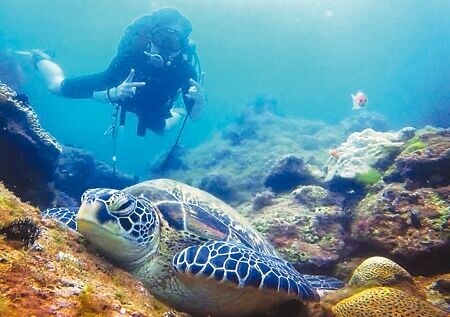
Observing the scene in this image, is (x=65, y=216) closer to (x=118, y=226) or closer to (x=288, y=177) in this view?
(x=118, y=226)

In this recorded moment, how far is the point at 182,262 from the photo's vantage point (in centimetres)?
251

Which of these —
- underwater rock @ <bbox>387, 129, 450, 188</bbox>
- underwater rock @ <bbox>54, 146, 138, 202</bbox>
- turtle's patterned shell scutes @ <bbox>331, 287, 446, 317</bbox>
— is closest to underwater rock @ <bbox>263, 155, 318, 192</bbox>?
underwater rock @ <bbox>387, 129, 450, 188</bbox>

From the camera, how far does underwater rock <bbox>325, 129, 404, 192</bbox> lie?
18.4 ft

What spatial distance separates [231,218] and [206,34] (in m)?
76.1

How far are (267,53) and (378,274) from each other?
87.8m

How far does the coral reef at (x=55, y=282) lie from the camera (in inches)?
52.3

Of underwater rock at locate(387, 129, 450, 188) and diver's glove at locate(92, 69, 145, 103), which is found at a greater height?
diver's glove at locate(92, 69, 145, 103)

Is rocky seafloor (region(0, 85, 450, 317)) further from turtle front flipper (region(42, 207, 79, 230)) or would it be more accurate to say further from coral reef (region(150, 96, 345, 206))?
coral reef (region(150, 96, 345, 206))

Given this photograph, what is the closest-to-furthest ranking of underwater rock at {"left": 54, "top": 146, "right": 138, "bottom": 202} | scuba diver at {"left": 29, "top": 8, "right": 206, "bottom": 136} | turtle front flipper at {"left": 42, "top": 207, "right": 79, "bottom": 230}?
1. turtle front flipper at {"left": 42, "top": 207, "right": 79, "bottom": 230}
2. scuba diver at {"left": 29, "top": 8, "right": 206, "bottom": 136}
3. underwater rock at {"left": 54, "top": 146, "right": 138, "bottom": 202}

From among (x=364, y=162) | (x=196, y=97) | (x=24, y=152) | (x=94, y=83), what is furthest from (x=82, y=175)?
(x=364, y=162)

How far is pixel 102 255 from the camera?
2512mm

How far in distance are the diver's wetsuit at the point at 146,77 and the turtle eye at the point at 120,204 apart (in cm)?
576

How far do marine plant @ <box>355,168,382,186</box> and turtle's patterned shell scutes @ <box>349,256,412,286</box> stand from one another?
246cm

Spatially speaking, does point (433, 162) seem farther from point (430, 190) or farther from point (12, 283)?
point (12, 283)
